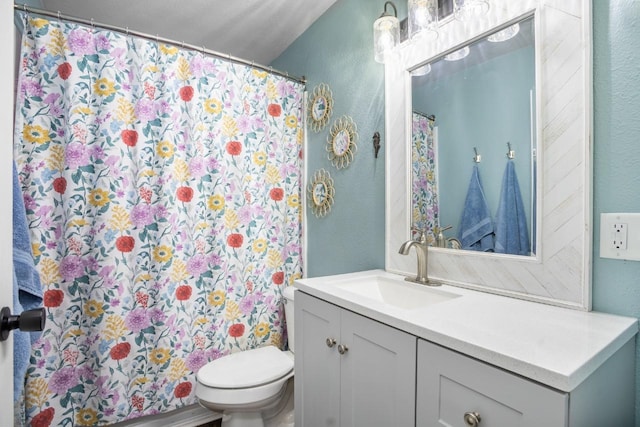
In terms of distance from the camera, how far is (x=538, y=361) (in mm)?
599

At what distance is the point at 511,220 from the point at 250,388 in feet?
4.24

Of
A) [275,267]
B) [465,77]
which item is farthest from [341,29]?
[275,267]

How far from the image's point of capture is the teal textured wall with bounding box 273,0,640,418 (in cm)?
84

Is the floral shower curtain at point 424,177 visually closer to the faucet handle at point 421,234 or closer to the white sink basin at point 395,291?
the faucet handle at point 421,234

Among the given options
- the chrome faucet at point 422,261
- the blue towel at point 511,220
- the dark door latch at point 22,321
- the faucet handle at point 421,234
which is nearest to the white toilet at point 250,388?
the chrome faucet at point 422,261

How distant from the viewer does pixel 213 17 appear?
1973mm

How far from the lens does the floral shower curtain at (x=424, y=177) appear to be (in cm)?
135

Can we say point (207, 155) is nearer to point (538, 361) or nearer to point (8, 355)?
point (8, 355)

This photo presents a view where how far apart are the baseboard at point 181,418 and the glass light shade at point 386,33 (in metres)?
2.09

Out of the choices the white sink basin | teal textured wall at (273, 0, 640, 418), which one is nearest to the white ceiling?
teal textured wall at (273, 0, 640, 418)

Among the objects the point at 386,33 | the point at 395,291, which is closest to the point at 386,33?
the point at 386,33

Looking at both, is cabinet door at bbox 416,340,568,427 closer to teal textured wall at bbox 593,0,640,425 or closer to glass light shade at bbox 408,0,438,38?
teal textured wall at bbox 593,0,640,425

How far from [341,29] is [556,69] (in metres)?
1.21

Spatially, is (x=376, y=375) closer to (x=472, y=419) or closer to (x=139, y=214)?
(x=472, y=419)
